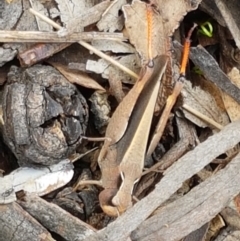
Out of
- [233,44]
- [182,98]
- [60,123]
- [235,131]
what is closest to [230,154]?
[235,131]

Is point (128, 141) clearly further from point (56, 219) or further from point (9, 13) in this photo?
point (9, 13)

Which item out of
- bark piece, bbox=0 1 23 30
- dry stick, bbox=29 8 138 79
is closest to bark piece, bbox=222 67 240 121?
dry stick, bbox=29 8 138 79

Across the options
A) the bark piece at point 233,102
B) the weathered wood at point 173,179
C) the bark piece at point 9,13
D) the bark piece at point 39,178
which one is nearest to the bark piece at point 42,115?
the bark piece at point 39,178

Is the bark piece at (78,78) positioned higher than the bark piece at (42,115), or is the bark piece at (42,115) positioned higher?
the bark piece at (78,78)

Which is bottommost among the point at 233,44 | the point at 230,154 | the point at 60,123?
the point at 60,123

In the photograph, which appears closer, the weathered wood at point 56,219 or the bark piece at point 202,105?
the weathered wood at point 56,219

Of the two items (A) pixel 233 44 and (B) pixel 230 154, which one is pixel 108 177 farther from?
(A) pixel 233 44

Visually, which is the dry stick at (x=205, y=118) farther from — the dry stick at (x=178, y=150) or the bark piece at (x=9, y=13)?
the bark piece at (x=9, y=13)

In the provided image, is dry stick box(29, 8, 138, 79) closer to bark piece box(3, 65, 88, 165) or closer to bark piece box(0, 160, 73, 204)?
bark piece box(3, 65, 88, 165)
